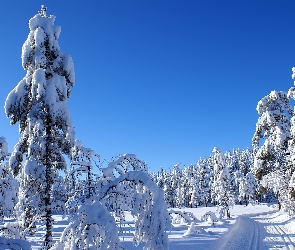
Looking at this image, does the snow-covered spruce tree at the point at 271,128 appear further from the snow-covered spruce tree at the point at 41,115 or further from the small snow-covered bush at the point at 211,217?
the small snow-covered bush at the point at 211,217

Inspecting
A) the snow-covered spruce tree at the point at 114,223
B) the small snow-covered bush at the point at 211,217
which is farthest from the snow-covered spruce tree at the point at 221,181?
the snow-covered spruce tree at the point at 114,223

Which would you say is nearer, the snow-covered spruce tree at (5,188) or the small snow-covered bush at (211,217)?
the snow-covered spruce tree at (5,188)

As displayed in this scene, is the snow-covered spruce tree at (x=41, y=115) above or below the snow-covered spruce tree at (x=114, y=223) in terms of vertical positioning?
above

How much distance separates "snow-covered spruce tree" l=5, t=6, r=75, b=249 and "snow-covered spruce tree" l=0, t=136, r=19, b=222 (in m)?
1.92

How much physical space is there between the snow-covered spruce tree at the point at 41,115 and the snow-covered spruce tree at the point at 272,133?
13467mm

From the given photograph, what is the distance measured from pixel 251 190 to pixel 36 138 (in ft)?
294

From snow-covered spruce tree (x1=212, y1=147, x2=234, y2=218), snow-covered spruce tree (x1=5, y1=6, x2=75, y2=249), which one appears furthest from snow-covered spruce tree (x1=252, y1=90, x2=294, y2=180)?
snow-covered spruce tree (x1=212, y1=147, x2=234, y2=218)

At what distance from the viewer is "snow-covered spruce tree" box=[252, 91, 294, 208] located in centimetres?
1978

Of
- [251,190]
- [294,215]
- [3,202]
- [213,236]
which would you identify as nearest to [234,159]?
[251,190]

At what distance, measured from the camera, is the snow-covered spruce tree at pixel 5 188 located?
586 inches

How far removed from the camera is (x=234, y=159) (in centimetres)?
13688

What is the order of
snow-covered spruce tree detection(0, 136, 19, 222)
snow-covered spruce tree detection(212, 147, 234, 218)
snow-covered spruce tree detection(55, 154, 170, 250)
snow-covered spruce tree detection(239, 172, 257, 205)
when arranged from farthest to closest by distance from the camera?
snow-covered spruce tree detection(239, 172, 257, 205) → snow-covered spruce tree detection(212, 147, 234, 218) → snow-covered spruce tree detection(0, 136, 19, 222) → snow-covered spruce tree detection(55, 154, 170, 250)

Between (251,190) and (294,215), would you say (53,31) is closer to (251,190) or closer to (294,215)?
(294,215)

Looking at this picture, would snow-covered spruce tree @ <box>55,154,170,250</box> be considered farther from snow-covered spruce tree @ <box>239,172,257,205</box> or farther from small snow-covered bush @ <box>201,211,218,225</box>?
snow-covered spruce tree @ <box>239,172,257,205</box>
